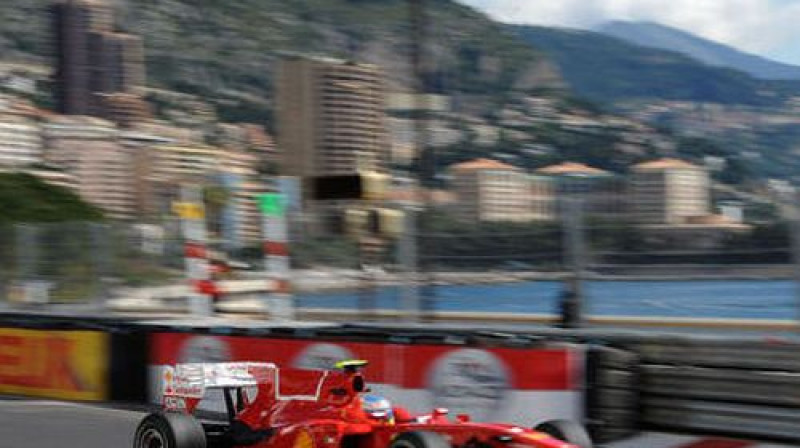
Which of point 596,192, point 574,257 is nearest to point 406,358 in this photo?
point 574,257

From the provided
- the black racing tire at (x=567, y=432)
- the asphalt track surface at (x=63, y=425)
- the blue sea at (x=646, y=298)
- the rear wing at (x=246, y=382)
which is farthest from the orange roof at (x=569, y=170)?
the black racing tire at (x=567, y=432)

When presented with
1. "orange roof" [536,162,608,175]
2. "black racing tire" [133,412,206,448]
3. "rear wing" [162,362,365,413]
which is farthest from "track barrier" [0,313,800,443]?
"orange roof" [536,162,608,175]

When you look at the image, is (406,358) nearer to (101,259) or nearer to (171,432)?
(171,432)

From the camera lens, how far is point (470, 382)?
939 centimetres

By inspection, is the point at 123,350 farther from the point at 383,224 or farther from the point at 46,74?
the point at 46,74

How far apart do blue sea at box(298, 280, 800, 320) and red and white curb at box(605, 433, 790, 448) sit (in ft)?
6.14

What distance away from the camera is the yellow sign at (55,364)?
44.2ft

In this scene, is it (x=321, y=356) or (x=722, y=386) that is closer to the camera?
(x=722, y=386)

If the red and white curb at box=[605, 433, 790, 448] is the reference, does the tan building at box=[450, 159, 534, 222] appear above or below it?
above

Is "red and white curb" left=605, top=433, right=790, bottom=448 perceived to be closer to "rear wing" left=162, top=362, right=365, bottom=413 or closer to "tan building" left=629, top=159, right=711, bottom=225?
"rear wing" left=162, top=362, right=365, bottom=413

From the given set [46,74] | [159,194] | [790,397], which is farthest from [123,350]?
[46,74]

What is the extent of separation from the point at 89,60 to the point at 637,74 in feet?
230

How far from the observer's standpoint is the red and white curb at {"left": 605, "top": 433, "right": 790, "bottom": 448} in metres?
7.97

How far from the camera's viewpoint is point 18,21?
422 ft
